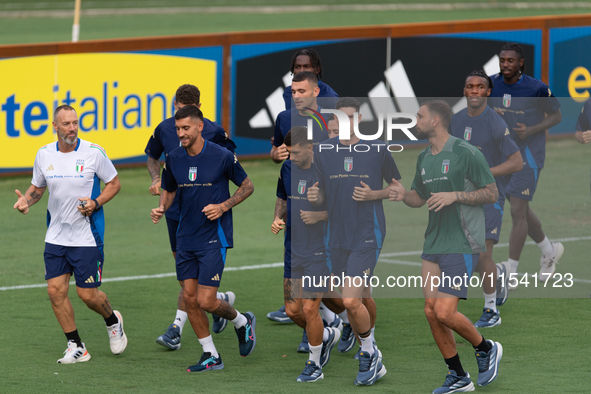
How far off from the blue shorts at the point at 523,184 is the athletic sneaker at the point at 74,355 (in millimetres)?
5274

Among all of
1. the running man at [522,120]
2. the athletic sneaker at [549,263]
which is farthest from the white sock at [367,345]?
the athletic sneaker at [549,263]

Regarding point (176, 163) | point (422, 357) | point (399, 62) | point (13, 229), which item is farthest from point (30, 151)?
point (422, 357)

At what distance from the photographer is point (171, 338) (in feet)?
30.6

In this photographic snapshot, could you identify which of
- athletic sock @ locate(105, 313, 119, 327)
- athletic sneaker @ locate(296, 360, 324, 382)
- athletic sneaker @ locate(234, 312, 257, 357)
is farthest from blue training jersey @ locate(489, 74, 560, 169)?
athletic sock @ locate(105, 313, 119, 327)

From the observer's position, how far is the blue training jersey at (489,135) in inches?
384

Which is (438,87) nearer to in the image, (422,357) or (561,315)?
(561,315)

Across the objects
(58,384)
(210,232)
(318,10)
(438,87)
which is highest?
(318,10)

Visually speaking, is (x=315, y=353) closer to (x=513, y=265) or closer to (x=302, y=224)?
(x=302, y=224)

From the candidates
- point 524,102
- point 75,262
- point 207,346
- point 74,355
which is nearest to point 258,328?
point 207,346

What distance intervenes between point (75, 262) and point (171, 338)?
4.05ft

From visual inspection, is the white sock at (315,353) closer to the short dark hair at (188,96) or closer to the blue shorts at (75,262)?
the blue shorts at (75,262)

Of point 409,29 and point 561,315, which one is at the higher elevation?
point 409,29

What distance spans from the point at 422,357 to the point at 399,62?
11457mm

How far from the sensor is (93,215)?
8.94m
